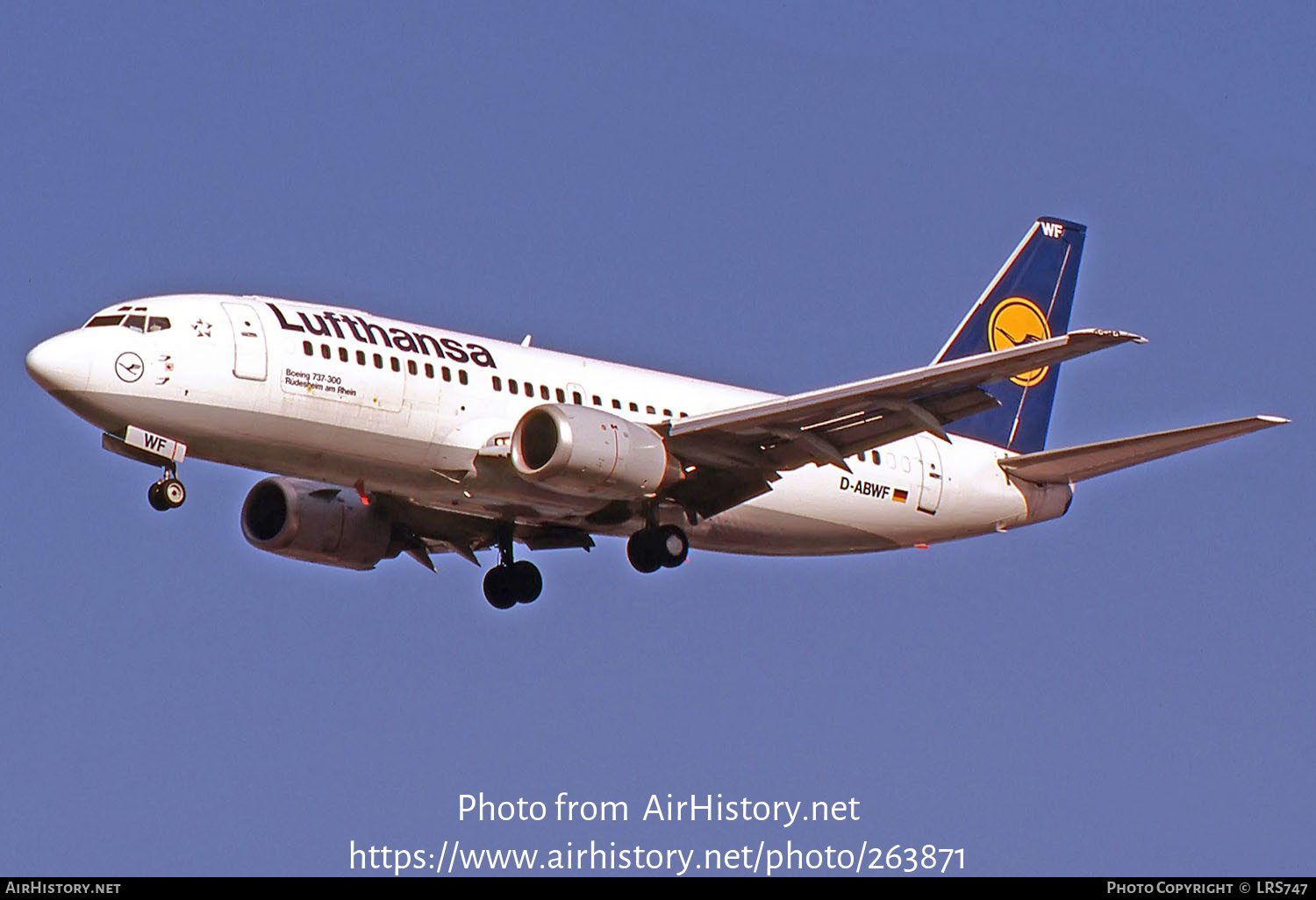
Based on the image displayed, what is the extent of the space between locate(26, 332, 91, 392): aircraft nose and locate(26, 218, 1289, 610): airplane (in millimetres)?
41

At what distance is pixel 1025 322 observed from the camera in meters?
51.2

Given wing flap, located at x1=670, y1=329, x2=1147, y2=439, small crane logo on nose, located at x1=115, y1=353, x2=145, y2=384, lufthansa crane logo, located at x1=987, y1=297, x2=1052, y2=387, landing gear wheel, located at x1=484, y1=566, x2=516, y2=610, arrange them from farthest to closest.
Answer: lufthansa crane logo, located at x1=987, y1=297, x2=1052, y2=387
landing gear wheel, located at x1=484, y1=566, x2=516, y2=610
small crane logo on nose, located at x1=115, y1=353, x2=145, y2=384
wing flap, located at x1=670, y1=329, x2=1147, y2=439

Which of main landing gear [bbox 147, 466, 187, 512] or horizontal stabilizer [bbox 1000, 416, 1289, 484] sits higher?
horizontal stabilizer [bbox 1000, 416, 1289, 484]

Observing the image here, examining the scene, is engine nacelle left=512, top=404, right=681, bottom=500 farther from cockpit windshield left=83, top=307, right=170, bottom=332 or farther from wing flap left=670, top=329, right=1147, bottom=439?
cockpit windshield left=83, top=307, right=170, bottom=332

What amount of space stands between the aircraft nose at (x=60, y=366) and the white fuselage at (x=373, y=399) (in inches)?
0.8

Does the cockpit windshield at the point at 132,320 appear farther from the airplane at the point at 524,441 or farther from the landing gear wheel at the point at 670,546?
the landing gear wheel at the point at 670,546

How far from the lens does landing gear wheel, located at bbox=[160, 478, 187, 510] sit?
37.7 m

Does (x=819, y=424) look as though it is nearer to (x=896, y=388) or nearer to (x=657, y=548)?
(x=896, y=388)

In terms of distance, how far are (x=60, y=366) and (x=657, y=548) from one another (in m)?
11.5

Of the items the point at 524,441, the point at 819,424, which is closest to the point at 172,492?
the point at 524,441

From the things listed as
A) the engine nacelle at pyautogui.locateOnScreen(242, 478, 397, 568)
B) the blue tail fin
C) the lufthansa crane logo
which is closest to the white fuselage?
the engine nacelle at pyautogui.locateOnScreen(242, 478, 397, 568)

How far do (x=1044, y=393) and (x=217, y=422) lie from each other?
68.0 feet

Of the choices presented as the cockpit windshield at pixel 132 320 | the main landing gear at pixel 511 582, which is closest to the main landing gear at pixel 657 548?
the main landing gear at pixel 511 582

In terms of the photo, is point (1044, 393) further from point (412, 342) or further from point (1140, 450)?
point (412, 342)
